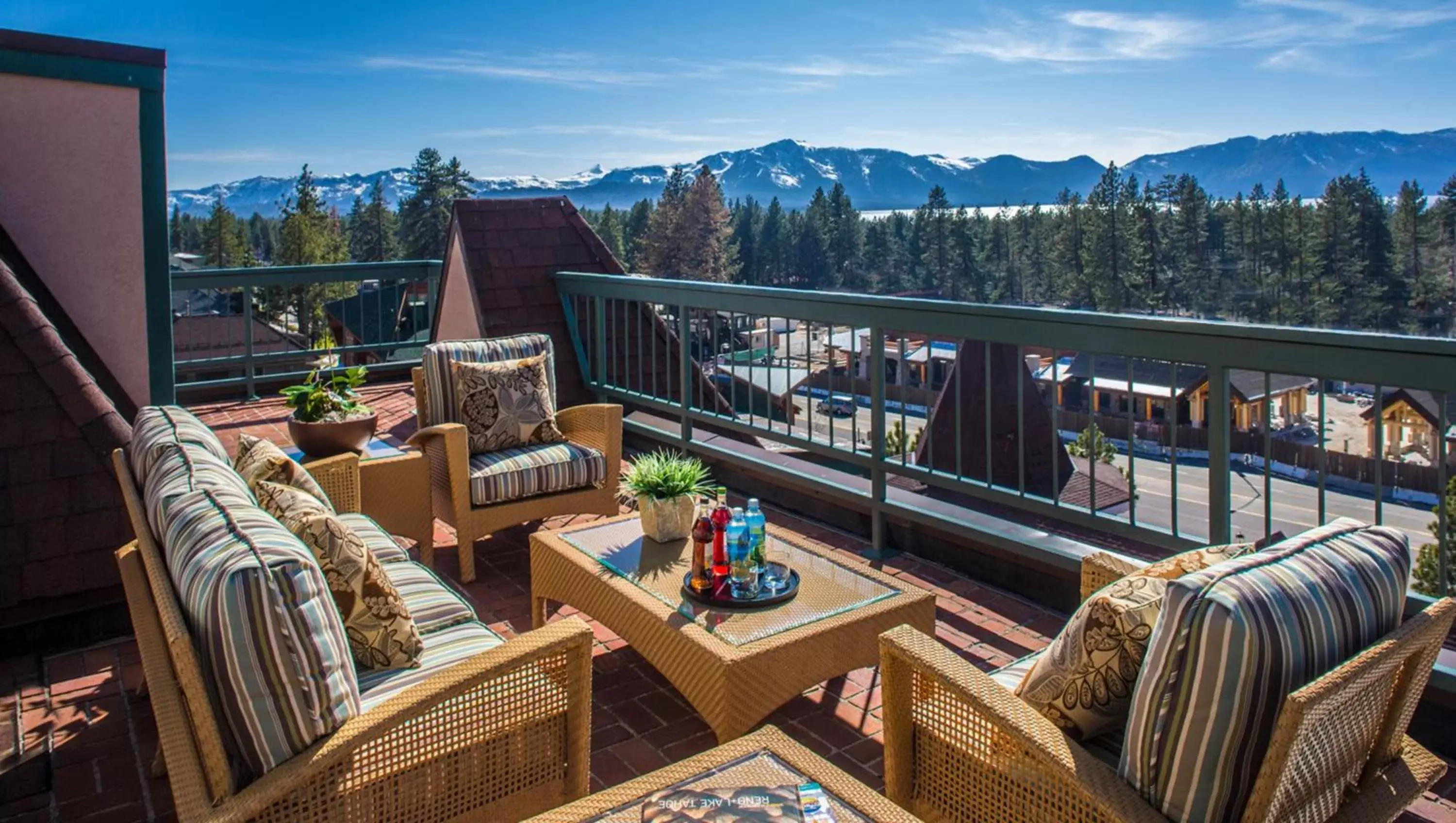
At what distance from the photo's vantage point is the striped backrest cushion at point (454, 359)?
15.2 ft

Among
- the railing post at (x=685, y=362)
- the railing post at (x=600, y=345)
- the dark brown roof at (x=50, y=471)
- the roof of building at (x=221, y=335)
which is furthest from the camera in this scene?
the roof of building at (x=221, y=335)

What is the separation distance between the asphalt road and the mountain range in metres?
37.8

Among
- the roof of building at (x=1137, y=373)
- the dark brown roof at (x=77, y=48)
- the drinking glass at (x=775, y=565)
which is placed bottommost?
the drinking glass at (x=775, y=565)

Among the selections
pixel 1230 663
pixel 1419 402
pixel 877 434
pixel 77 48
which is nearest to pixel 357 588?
pixel 1230 663

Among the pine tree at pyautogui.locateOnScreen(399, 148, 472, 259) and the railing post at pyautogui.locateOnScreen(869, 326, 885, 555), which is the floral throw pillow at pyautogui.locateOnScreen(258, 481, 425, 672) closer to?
the railing post at pyautogui.locateOnScreen(869, 326, 885, 555)

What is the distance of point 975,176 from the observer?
2479 inches

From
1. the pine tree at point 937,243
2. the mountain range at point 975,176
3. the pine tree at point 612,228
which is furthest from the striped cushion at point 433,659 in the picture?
the pine tree at point 612,228

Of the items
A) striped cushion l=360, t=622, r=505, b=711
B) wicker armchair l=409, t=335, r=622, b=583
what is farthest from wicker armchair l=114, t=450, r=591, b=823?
wicker armchair l=409, t=335, r=622, b=583

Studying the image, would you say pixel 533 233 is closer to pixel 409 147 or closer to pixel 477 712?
pixel 477 712

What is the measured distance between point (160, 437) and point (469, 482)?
176cm

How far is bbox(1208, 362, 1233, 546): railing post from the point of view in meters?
3.16

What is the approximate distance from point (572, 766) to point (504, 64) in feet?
203

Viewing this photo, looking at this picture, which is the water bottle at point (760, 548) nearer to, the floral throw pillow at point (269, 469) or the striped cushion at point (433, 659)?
the striped cushion at point (433, 659)

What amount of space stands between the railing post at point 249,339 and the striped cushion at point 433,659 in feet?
18.4
